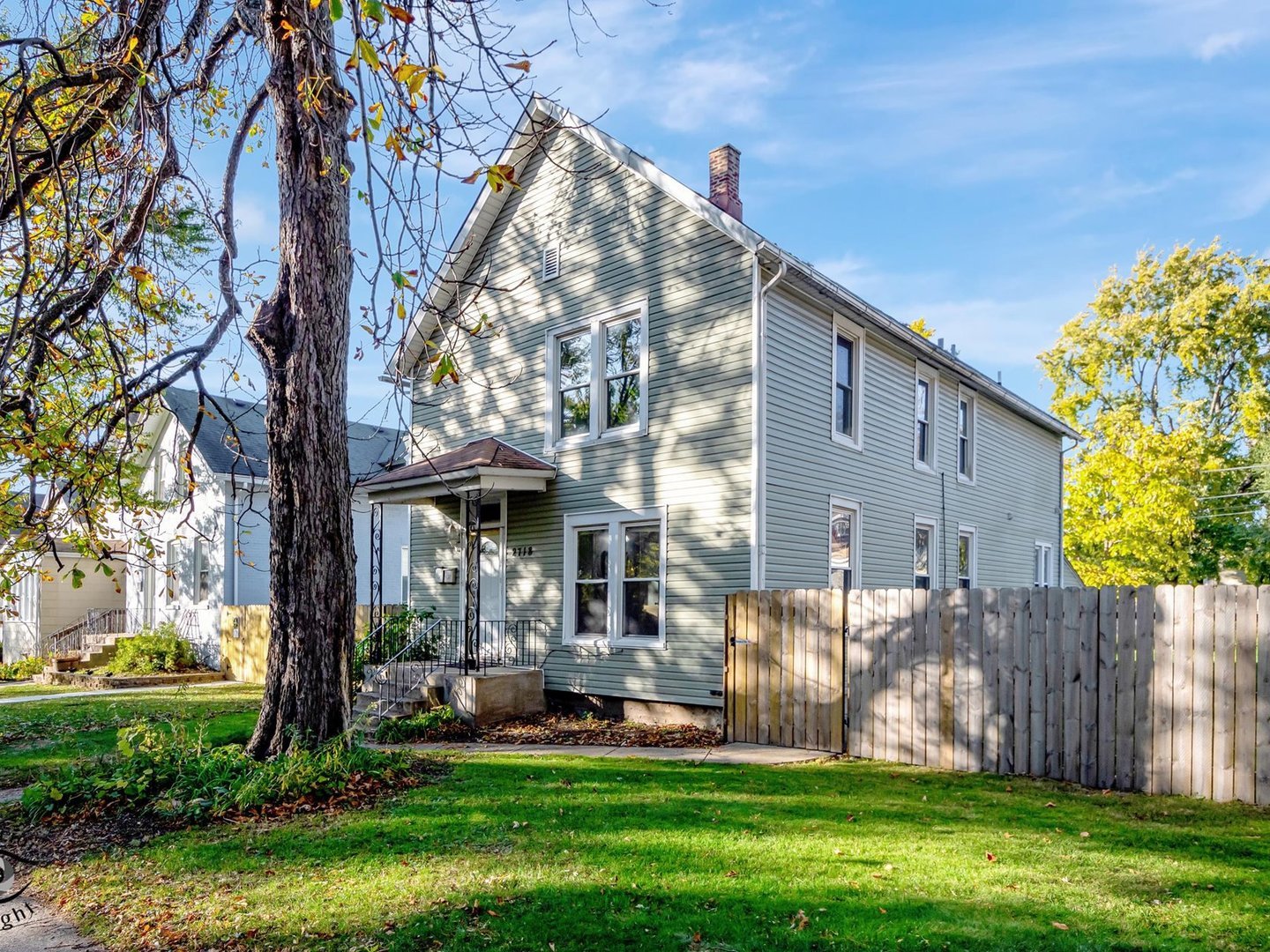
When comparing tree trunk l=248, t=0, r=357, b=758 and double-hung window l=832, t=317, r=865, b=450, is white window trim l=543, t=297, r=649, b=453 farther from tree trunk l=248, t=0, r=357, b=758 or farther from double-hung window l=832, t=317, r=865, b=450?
tree trunk l=248, t=0, r=357, b=758

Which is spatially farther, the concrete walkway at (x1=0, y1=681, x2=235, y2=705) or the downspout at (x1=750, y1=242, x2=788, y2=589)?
the concrete walkway at (x1=0, y1=681, x2=235, y2=705)

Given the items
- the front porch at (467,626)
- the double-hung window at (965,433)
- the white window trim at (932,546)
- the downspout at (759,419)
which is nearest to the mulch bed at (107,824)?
the front porch at (467,626)

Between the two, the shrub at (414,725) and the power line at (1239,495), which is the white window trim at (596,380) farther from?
the power line at (1239,495)

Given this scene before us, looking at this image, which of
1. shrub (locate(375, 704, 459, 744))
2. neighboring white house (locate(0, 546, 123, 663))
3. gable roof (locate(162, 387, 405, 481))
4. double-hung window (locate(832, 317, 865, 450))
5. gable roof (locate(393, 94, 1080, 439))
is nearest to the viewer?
shrub (locate(375, 704, 459, 744))

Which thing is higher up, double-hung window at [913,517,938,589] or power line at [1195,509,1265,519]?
power line at [1195,509,1265,519]

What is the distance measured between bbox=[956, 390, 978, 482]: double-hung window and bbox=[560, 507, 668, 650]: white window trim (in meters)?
7.51

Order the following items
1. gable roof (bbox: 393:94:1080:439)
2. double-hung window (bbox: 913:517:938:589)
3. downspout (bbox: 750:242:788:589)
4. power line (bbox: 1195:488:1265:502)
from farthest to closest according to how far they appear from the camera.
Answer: power line (bbox: 1195:488:1265:502) < double-hung window (bbox: 913:517:938:589) < gable roof (bbox: 393:94:1080:439) < downspout (bbox: 750:242:788:589)

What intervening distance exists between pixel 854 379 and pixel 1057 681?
6449 millimetres

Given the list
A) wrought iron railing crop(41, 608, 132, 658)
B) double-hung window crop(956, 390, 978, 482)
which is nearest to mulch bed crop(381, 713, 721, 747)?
double-hung window crop(956, 390, 978, 482)

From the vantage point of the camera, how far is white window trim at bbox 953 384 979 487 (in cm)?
1633

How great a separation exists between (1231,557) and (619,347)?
27.8m

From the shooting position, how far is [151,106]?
4.80 m

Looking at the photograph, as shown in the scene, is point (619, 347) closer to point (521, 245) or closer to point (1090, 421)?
point (521, 245)

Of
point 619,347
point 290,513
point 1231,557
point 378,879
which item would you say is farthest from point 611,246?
point 1231,557
